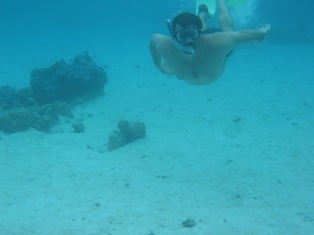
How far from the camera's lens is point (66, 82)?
15039 mm

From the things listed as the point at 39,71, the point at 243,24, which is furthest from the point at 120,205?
the point at 243,24

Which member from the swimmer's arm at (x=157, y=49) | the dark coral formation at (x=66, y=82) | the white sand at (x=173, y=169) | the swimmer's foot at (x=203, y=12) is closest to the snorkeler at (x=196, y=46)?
the swimmer's arm at (x=157, y=49)

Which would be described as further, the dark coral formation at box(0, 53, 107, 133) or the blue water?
the dark coral formation at box(0, 53, 107, 133)

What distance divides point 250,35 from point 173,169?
4541mm

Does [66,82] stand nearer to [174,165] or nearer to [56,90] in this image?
[56,90]

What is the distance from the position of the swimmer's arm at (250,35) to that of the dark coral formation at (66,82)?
10.8 m

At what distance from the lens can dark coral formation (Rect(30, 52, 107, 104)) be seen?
14.7m

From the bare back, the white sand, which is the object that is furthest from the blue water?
the bare back

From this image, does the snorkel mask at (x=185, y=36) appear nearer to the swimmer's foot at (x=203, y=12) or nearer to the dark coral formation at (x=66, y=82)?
the swimmer's foot at (x=203, y=12)

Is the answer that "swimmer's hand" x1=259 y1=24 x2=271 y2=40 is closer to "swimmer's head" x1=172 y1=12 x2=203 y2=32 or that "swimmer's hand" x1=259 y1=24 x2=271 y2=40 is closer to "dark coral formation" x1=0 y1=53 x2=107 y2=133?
"swimmer's head" x1=172 y1=12 x2=203 y2=32

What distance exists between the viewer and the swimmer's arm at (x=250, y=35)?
5312 millimetres

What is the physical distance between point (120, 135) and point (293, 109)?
7.31 metres

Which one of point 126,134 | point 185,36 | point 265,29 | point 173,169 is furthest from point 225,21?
point 126,134

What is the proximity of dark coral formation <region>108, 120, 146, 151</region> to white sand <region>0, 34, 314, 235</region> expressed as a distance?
0.97 ft
